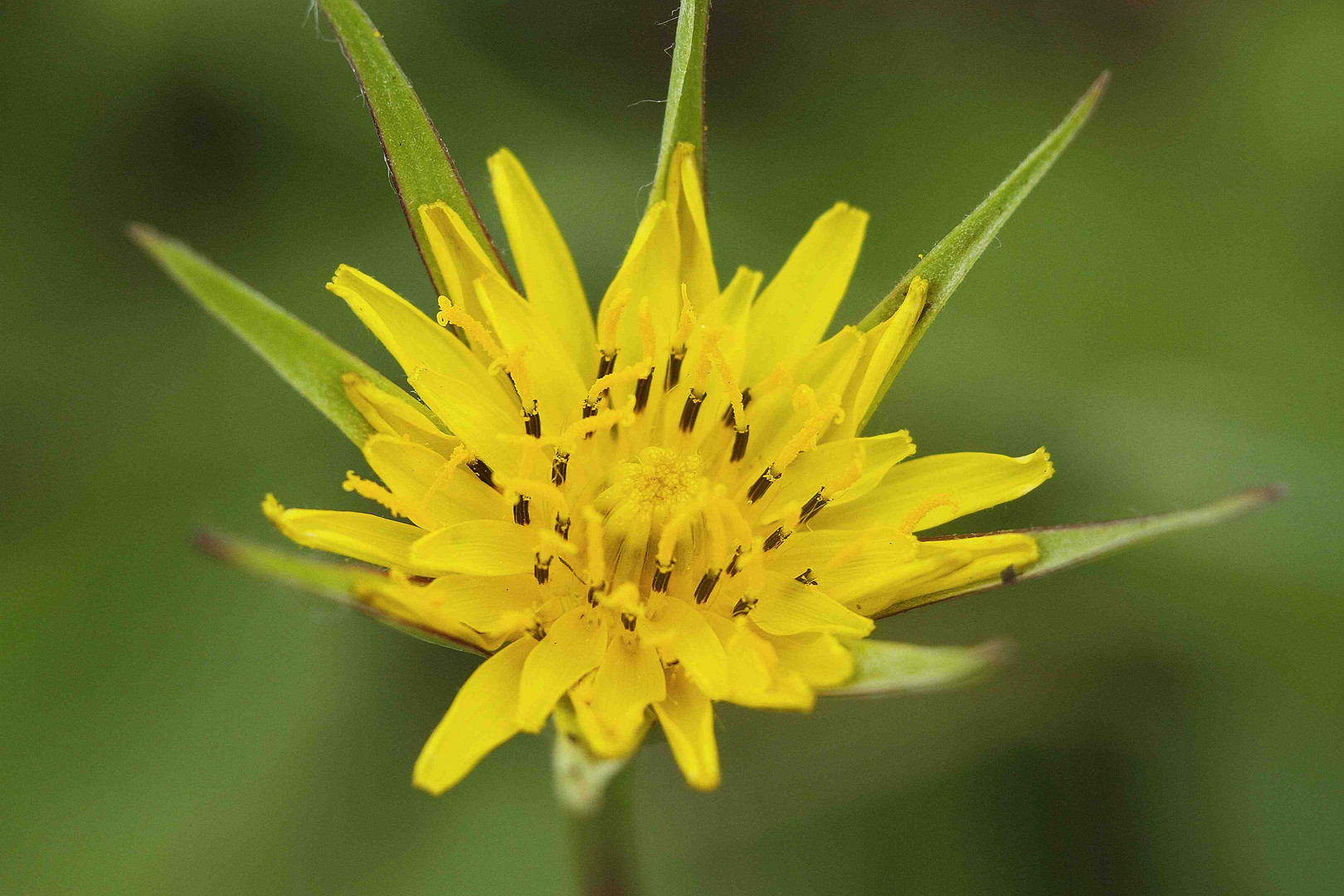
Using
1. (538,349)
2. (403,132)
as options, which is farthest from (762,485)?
(403,132)

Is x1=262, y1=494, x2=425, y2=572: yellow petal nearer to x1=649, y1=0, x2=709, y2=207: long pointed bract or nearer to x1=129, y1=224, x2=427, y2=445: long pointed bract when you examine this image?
x1=129, y1=224, x2=427, y2=445: long pointed bract

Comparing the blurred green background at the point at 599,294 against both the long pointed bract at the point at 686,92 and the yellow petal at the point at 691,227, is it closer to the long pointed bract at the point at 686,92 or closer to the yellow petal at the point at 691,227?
the yellow petal at the point at 691,227

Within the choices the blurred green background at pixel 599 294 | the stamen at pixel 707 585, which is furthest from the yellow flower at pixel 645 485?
the blurred green background at pixel 599 294

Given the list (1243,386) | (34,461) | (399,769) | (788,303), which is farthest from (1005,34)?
(34,461)

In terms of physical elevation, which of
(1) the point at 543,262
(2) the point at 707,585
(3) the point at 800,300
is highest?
(1) the point at 543,262

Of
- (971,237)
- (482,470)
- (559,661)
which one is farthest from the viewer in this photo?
(482,470)

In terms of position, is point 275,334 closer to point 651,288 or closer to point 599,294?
point 651,288
